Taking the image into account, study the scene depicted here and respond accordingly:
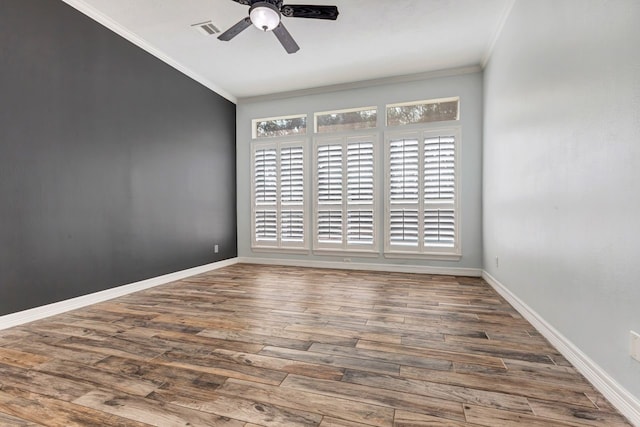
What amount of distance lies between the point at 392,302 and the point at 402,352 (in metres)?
1.15

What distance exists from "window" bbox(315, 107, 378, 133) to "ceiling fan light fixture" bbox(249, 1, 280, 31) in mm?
2579

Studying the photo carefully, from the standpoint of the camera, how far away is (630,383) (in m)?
1.38

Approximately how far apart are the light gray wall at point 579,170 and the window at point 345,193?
2110mm

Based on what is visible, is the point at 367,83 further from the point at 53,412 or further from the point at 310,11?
the point at 53,412

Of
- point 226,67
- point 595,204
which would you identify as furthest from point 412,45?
point 595,204

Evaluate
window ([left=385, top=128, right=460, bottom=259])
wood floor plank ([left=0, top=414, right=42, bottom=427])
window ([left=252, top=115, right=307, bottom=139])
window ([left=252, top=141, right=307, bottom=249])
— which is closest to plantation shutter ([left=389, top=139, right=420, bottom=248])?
window ([left=385, top=128, right=460, bottom=259])

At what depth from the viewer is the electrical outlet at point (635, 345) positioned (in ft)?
4.32

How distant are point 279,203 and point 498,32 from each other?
152 inches

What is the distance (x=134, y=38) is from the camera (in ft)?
11.8

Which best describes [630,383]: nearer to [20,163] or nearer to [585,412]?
[585,412]

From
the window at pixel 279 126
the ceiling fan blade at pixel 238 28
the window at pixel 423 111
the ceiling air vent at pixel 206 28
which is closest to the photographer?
the ceiling fan blade at pixel 238 28

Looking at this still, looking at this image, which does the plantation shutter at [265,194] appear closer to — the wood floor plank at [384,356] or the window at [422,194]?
the window at [422,194]

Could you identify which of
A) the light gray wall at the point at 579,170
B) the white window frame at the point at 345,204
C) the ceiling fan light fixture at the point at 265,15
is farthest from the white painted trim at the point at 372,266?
the ceiling fan light fixture at the point at 265,15

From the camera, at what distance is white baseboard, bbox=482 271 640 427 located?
1355mm
